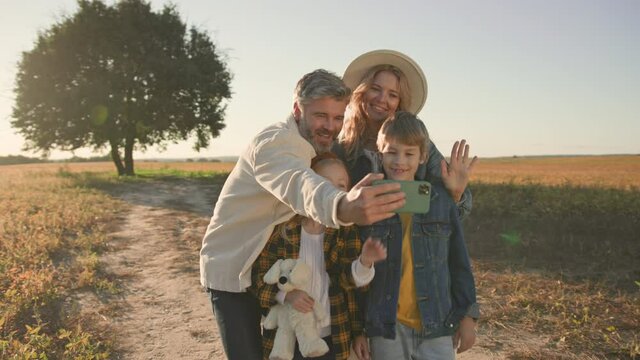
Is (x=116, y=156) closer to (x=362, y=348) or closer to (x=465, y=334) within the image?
(x=362, y=348)

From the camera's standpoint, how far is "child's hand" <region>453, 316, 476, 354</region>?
277cm

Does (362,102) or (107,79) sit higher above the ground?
(107,79)

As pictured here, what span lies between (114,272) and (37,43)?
24.8m

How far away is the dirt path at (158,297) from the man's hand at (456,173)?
248cm

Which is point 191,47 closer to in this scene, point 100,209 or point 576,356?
point 100,209

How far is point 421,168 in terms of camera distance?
9.77 ft

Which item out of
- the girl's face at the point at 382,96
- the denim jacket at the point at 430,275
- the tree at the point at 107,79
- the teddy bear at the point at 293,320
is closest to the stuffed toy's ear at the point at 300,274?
the teddy bear at the point at 293,320

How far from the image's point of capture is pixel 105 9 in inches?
1088

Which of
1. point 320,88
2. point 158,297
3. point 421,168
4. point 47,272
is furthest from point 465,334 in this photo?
point 47,272

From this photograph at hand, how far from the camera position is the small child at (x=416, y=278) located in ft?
8.79

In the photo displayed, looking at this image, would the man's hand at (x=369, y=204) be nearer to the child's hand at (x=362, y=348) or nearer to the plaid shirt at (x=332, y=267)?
the plaid shirt at (x=332, y=267)

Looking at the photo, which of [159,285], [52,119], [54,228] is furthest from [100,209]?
[52,119]

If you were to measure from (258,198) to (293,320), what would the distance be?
66 cm

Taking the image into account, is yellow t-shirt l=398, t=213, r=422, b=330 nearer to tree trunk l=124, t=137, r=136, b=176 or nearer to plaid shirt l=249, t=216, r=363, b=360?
plaid shirt l=249, t=216, r=363, b=360
